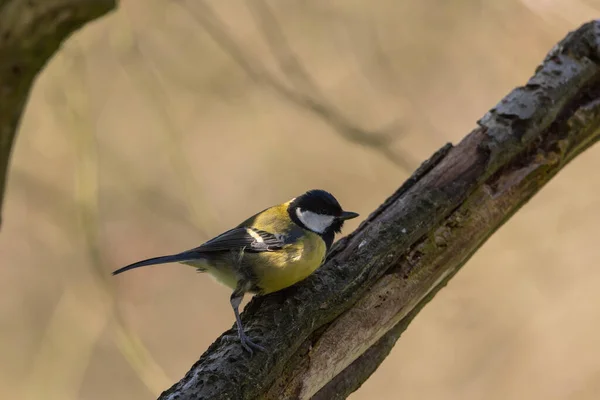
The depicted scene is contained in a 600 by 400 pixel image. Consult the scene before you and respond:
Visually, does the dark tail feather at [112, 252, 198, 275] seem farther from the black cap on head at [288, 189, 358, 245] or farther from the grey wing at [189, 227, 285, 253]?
the black cap on head at [288, 189, 358, 245]

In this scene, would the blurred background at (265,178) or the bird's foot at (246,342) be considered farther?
the blurred background at (265,178)

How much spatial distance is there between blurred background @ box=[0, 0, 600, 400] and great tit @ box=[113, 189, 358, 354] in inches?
32.6

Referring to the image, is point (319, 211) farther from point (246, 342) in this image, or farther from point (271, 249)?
point (246, 342)

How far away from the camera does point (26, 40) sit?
948 millimetres

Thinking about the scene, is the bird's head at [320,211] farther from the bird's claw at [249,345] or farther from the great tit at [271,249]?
the bird's claw at [249,345]

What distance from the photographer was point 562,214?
421 cm

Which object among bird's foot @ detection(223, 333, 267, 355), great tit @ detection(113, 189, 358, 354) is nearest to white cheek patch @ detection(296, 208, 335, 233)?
great tit @ detection(113, 189, 358, 354)

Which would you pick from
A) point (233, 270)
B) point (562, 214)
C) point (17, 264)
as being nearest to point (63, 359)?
point (17, 264)

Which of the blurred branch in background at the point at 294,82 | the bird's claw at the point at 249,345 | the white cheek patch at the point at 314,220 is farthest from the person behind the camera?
the blurred branch in background at the point at 294,82

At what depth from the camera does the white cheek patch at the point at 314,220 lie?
86.0 inches

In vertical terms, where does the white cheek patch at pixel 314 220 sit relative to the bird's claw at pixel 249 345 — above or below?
above

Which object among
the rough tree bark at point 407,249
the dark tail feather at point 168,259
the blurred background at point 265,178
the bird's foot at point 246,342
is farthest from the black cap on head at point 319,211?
the blurred background at point 265,178

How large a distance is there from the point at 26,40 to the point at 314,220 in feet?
4.54

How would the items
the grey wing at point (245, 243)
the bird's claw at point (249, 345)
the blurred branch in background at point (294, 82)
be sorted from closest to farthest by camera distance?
the bird's claw at point (249, 345) → the grey wing at point (245, 243) → the blurred branch in background at point (294, 82)
